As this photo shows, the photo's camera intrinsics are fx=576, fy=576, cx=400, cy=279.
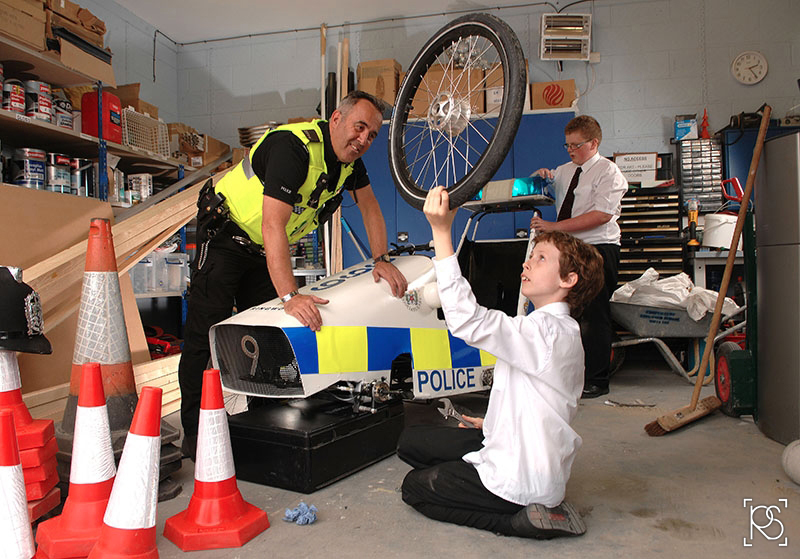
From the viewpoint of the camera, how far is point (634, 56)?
19.0 ft

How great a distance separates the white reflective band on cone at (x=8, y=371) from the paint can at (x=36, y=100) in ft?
8.27

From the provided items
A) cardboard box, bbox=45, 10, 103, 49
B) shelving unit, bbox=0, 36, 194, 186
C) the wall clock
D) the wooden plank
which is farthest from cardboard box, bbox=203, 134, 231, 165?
the wall clock

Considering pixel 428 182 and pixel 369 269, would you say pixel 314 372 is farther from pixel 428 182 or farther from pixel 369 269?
pixel 428 182

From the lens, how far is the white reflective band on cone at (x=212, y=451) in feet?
5.30

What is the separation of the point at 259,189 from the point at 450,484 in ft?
4.30

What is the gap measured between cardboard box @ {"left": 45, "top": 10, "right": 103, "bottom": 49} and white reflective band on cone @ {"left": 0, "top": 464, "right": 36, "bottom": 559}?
10.8ft

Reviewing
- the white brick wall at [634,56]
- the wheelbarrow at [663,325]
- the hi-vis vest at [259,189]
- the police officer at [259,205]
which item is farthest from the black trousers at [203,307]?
the white brick wall at [634,56]

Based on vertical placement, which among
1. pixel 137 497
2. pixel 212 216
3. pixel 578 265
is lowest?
pixel 137 497

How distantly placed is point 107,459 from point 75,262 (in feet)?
5.92

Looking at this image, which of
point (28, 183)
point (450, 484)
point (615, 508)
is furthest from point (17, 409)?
point (28, 183)

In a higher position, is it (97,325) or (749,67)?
(749,67)

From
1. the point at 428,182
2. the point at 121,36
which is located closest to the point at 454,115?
the point at 428,182

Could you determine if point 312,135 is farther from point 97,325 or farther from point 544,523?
point 544,523

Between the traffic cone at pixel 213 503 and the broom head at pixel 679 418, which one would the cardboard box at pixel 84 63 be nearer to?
the traffic cone at pixel 213 503
